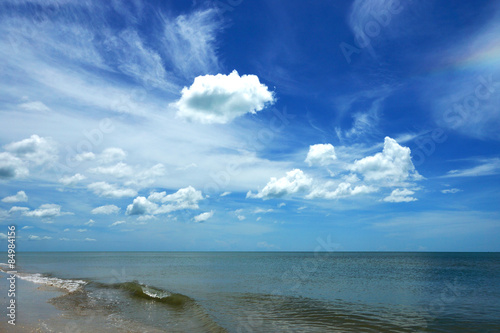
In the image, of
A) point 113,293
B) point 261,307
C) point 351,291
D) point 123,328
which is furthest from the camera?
point 351,291

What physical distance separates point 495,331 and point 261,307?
17149 millimetres

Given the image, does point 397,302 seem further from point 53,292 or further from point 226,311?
point 53,292

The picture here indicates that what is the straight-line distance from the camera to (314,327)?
21203 millimetres

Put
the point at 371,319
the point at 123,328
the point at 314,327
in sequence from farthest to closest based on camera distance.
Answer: the point at 371,319 < the point at 314,327 < the point at 123,328

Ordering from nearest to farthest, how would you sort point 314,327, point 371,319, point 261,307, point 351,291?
point 314,327 < point 371,319 < point 261,307 < point 351,291

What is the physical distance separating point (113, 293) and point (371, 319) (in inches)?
1072

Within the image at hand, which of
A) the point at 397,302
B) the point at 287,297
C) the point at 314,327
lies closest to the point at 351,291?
the point at 397,302

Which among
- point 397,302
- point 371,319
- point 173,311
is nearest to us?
point 371,319

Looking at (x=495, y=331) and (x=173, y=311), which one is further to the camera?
(x=173, y=311)

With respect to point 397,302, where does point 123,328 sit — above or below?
above

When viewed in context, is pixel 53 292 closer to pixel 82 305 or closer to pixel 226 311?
pixel 82 305

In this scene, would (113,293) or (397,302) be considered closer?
(397,302)

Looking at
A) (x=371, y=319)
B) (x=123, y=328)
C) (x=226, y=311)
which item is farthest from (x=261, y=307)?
(x=123, y=328)

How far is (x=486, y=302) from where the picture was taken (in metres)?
32.5
